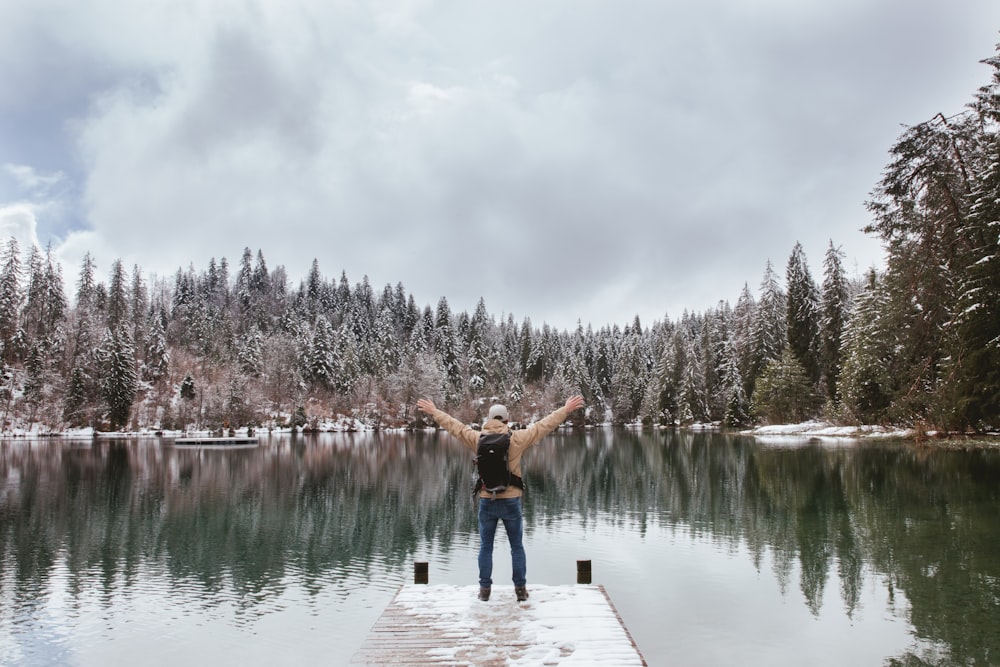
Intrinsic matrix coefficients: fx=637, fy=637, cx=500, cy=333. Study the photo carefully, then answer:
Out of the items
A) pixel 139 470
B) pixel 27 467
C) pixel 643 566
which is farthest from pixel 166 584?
pixel 27 467

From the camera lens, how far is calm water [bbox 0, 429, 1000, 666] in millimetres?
10430

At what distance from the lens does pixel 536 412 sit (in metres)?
100

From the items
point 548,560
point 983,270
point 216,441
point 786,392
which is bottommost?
point 548,560

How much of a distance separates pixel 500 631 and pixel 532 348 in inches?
4242

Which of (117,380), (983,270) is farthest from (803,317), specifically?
(117,380)

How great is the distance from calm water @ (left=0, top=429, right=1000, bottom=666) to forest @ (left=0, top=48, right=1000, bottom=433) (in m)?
4.50

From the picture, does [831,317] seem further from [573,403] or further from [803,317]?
[573,403]

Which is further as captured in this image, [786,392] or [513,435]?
[786,392]

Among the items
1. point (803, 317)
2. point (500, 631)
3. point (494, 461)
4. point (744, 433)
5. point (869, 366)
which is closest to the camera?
point (500, 631)

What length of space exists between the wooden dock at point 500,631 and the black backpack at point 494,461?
1560 mm

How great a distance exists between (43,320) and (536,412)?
232 ft

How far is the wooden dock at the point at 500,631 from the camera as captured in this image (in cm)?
657

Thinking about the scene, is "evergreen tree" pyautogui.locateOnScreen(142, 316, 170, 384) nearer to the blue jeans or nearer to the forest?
the forest

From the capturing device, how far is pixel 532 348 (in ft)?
377
